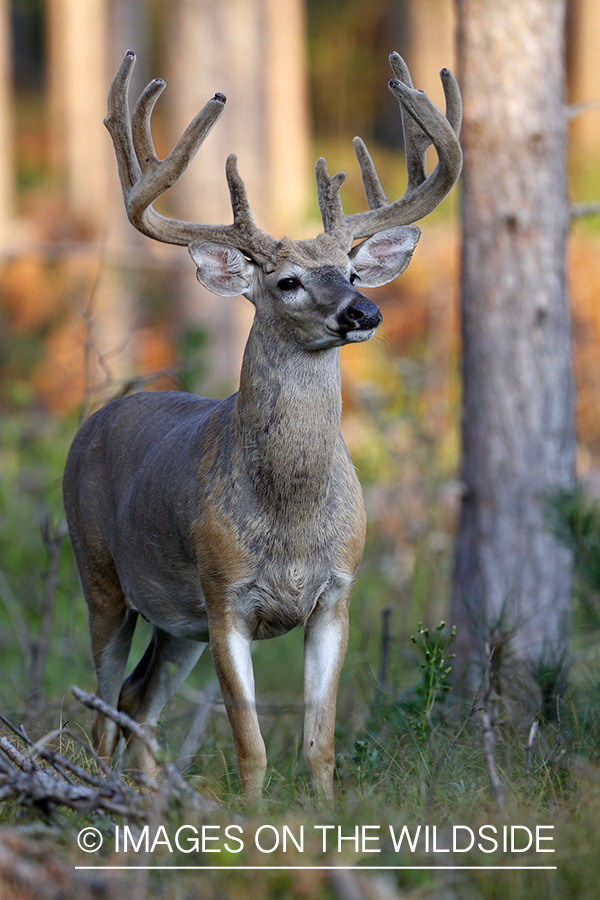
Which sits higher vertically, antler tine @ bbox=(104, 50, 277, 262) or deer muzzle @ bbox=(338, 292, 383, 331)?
antler tine @ bbox=(104, 50, 277, 262)

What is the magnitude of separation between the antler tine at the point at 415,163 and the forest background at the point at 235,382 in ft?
1.63

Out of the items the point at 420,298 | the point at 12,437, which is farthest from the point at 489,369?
the point at 420,298

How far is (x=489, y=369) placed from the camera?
19.4 ft

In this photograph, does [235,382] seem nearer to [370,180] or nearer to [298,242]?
[370,180]

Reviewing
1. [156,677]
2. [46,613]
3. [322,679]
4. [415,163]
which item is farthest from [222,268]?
[46,613]

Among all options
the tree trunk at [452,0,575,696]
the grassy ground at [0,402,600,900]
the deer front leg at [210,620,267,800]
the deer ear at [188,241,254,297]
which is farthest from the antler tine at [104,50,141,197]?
the tree trunk at [452,0,575,696]

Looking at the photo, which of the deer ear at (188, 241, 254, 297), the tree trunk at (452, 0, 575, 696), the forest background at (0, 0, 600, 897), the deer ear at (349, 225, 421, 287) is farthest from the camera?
the tree trunk at (452, 0, 575, 696)

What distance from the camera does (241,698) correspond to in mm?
3838

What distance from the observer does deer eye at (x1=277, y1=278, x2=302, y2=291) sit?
3.93 m

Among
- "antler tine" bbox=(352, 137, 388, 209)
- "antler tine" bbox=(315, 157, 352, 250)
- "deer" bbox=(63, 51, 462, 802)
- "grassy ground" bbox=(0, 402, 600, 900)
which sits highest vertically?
"antler tine" bbox=(352, 137, 388, 209)

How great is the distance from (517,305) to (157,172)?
8.12 feet

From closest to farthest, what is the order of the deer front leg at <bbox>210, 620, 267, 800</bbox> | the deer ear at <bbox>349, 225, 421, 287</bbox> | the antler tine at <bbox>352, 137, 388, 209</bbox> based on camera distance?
1. the deer front leg at <bbox>210, 620, 267, 800</bbox>
2. the deer ear at <bbox>349, 225, 421, 287</bbox>
3. the antler tine at <bbox>352, 137, 388, 209</bbox>

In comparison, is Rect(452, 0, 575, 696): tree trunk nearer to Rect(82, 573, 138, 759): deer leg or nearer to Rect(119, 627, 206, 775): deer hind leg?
Rect(119, 627, 206, 775): deer hind leg

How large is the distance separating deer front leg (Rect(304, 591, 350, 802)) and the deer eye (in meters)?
1.14
